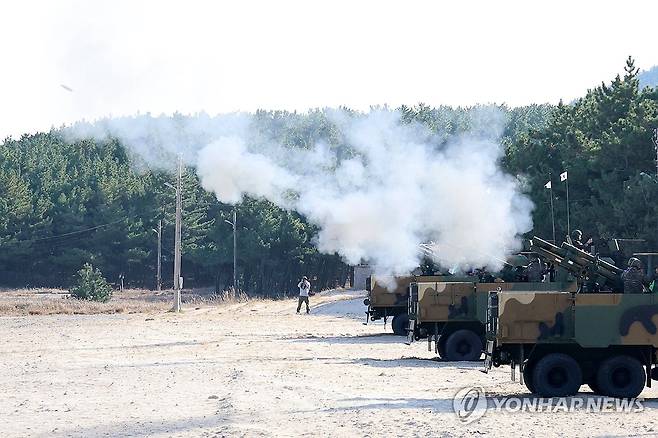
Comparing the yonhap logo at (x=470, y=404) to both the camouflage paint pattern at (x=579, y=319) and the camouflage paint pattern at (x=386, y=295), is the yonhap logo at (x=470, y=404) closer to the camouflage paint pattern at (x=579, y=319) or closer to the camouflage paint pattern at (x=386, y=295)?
the camouflage paint pattern at (x=579, y=319)

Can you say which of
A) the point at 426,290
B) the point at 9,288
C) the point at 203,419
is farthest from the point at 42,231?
the point at 203,419

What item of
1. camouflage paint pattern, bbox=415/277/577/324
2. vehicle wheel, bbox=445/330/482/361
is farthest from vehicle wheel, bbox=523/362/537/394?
camouflage paint pattern, bbox=415/277/577/324

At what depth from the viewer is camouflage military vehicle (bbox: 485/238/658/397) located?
58.4 feet

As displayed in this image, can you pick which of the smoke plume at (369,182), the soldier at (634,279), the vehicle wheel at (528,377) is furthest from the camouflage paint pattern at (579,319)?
the smoke plume at (369,182)

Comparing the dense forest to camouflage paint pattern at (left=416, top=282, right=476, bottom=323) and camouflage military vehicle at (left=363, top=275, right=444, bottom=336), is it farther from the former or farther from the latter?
camouflage paint pattern at (left=416, top=282, right=476, bottom=323)

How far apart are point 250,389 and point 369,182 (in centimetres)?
2208

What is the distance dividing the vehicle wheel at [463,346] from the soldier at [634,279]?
274 inches

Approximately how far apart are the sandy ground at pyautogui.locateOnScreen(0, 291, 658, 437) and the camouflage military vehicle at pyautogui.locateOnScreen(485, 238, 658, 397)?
528 millimetres

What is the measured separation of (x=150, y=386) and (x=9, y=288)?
83.9 meters

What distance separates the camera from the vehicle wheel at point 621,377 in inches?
697

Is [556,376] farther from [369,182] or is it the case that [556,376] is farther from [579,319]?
[369,182]

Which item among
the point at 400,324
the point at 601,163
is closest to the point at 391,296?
the point at 400,324

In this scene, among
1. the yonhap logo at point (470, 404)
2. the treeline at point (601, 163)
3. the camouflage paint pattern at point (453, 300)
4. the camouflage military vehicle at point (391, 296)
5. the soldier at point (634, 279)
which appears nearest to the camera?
the yonhap logo at point (470, 404)

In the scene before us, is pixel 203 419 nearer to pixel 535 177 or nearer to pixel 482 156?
pixel 482 156
